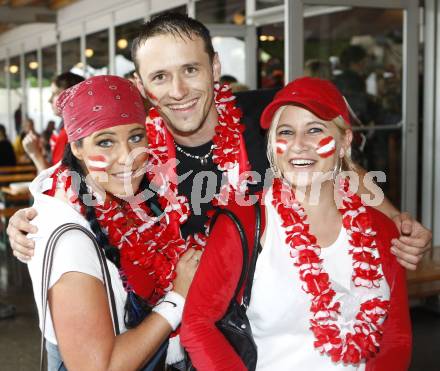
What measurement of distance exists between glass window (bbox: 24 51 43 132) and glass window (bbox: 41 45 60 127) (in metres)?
0.37

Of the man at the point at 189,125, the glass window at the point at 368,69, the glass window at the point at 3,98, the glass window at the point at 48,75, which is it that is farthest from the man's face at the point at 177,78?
the glass window at the point at 3,98

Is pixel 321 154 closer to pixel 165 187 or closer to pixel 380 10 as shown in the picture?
pixel 165 187

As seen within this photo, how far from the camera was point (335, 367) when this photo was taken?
1.75 metres

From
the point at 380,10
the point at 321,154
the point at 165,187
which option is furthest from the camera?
the point at 380,10

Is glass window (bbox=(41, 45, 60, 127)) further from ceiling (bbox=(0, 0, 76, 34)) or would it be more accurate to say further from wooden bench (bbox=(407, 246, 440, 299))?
wooden bench (bbox=(407, 246, 440, 299))

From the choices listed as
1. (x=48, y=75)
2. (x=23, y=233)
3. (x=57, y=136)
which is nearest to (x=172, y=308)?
(x=23, y=233)

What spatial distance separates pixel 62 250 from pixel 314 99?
2.60 feet

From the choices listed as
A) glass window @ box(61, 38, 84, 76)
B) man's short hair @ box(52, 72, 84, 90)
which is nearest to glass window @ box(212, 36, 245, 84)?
man's short hair @ box(52, 72, 84, 90)

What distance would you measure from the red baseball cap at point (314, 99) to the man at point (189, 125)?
1.32 feet

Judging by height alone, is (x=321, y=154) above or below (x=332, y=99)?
below

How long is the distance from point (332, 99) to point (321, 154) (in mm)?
160

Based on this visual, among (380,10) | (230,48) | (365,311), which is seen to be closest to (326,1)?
(380,10)

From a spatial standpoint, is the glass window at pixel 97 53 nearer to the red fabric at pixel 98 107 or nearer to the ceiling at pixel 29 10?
the ceiling at pixel 29 10

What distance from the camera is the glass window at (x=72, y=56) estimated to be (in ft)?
38.4
